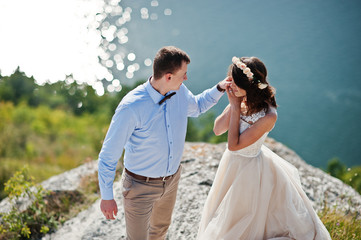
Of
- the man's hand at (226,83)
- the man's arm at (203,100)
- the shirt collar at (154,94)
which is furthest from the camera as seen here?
the man's arm at (203,100)

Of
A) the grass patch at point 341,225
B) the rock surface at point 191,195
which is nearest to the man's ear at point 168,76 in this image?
the rock surface at point 191,195

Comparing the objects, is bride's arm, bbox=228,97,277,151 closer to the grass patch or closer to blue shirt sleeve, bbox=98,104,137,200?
blue shirt sleeve, bbox=98,104,137,200

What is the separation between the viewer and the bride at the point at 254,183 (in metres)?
2.54

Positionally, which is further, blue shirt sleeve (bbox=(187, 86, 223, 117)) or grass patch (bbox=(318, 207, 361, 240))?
grass patch (bbox=(318, 207, 361, 240))

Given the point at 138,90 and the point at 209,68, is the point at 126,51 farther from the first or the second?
the point at 138,90

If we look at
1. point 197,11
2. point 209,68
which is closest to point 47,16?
point 197,11

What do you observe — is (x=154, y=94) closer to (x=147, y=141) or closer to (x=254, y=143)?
(x=147, y=141)

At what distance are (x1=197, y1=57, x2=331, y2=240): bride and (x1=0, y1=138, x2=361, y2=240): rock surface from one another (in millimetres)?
1060

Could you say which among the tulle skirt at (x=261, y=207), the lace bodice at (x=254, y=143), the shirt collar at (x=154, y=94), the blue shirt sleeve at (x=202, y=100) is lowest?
the tulle skirt at (x=261, y=207)

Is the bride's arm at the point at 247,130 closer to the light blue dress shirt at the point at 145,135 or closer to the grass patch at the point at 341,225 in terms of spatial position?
the light blue dress shirt at the point at 145,135

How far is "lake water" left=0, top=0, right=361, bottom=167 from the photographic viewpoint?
22.5 meters

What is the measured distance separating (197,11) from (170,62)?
3254cm

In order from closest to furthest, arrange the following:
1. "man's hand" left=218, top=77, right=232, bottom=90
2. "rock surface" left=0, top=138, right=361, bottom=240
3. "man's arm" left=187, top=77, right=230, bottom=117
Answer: "man's hand" left=218, top=77, right=232, bottom=90, "man's arm" left=187, top=77, right=230, bottom=117, "rock surface" left=0, top=138, right=361, bottom=240

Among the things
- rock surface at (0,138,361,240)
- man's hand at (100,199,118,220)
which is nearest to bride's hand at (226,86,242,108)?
man's hand at (100,199,118,220)
